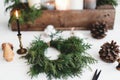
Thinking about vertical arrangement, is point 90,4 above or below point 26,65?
above

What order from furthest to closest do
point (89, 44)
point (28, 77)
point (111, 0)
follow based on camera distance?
point (111, 0) < point (89, 44) < point (28, 77)

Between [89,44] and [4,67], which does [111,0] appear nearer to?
[89,44]

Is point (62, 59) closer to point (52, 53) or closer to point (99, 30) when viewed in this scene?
point (52, 53)

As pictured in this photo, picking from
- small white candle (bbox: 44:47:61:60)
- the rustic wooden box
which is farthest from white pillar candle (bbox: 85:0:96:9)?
small white candle (bbox: 44:47:61:60)

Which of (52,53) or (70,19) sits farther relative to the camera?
(70,19)

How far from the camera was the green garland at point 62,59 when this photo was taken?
0.63 meters

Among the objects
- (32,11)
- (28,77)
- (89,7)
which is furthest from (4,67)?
(89,7)

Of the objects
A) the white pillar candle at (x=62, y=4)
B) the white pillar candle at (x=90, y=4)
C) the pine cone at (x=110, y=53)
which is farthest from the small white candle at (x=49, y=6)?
the pine cone at (x=110, y=53)

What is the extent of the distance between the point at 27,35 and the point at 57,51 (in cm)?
17

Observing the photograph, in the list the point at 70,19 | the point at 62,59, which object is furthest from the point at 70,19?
the point at 62,59

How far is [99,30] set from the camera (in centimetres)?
77

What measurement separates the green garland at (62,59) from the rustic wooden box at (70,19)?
5.2 inches

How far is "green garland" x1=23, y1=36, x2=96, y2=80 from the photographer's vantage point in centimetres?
63

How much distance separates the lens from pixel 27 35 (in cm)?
83
